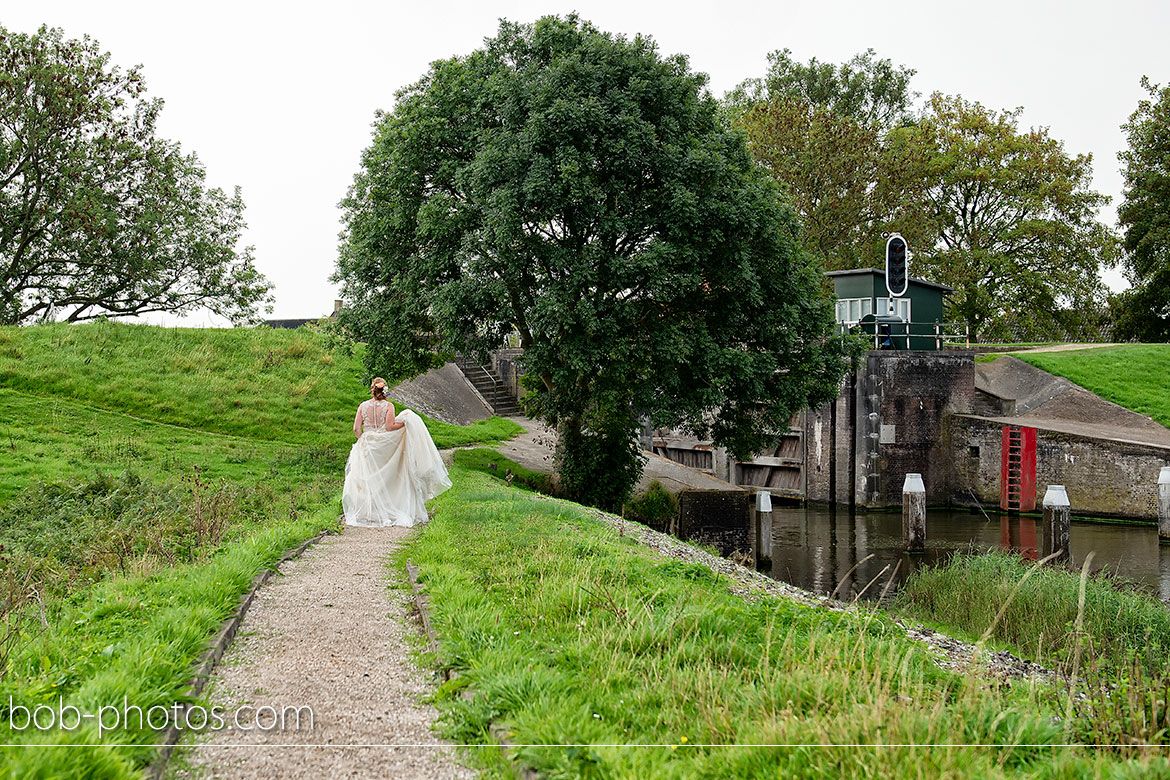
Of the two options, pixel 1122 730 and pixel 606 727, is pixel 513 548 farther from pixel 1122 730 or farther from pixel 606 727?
pixel 1122 730

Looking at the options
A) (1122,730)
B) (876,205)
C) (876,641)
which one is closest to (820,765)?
(1122,730)

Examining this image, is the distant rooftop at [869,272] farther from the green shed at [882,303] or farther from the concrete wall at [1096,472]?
the concrete wall at [1096,472]

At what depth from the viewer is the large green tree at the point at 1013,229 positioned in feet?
148

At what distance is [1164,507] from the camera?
23.1m

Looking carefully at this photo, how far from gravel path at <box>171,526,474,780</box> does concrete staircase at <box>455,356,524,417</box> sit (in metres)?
28.0

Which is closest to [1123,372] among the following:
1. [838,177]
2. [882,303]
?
[882,303]

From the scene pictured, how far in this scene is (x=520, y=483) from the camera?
22.5 metres

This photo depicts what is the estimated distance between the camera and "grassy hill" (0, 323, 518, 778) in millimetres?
5000

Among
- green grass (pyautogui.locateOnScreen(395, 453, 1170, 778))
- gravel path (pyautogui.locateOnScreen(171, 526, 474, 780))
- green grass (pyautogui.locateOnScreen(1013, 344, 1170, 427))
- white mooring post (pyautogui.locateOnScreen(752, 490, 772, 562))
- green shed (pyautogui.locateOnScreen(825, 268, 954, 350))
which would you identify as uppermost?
green shed (pyautogui.locateOnScreen(825, 268, 954, 350))

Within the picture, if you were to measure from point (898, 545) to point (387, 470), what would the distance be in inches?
629

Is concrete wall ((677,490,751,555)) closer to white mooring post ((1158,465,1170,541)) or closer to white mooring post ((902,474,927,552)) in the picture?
white mooring post ((902,474,927,552))

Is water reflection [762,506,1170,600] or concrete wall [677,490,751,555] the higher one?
concrete wall [677,490,751,555]

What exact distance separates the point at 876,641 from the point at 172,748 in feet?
15.8

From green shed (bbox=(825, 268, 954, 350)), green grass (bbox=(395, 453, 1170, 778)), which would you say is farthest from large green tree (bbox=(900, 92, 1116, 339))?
green grass (bbox=(395, 453, 1170, 778))
